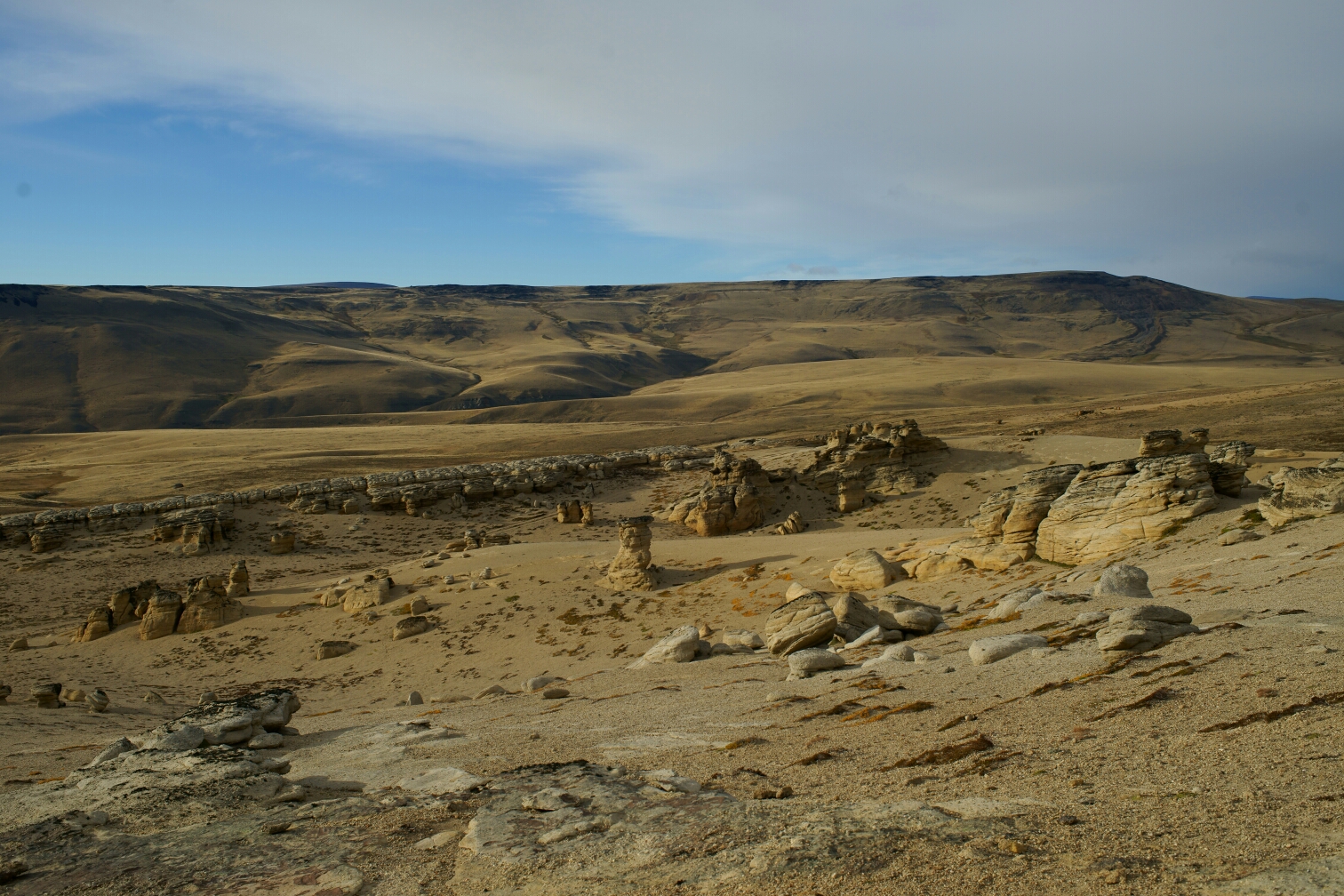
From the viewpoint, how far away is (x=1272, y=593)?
10.1m

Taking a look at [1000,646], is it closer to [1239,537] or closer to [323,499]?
[1239,537]

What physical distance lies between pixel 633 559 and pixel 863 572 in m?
6.87

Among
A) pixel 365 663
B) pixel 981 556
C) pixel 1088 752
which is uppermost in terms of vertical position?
pixel 1088 752

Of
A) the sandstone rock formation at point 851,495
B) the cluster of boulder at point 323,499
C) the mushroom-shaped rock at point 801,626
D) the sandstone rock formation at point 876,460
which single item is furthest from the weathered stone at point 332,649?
the sandstone rock formation at point 876,460

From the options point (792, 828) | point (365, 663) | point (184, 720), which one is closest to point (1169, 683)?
point (792, 828)

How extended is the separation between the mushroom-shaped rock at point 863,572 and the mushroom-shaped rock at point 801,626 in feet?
18.5

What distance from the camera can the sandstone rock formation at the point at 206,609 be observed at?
22.5m

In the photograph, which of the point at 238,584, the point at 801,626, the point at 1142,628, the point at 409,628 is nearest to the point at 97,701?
the point at 409,628

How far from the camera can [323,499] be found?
35438mm

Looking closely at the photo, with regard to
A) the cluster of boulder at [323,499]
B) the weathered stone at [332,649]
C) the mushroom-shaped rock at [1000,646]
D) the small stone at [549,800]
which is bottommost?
the weathered stone at [332,649]

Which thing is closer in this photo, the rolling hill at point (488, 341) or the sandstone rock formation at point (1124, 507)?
the sandstone rock formation at point (1124, 507)

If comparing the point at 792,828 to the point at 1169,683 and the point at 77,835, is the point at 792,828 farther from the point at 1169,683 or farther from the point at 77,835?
the point at 77,835

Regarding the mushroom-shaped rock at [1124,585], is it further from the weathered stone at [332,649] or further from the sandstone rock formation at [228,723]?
the weathered stone at [332,649]

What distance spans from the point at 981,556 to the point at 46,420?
109692 mm
